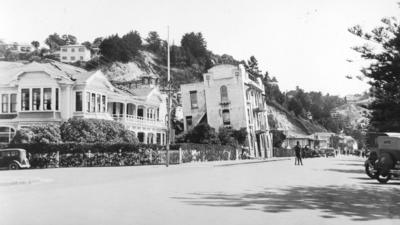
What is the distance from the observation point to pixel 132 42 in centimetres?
12662

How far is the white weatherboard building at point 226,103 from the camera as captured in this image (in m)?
61.8

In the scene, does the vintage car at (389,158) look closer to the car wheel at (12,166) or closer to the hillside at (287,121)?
the car wheel at (12,166)

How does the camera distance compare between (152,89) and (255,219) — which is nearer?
(255,219)

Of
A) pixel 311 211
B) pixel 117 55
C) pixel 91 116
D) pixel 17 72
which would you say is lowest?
pixel 311 211

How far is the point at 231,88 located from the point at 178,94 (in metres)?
30.3

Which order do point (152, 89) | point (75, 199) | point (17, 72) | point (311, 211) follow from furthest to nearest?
point (152, 89)
point (17, 72)
point (75, 199)
point (311, 211)

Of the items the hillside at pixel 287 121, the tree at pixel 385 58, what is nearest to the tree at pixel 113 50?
the hillside at pixel 287 121

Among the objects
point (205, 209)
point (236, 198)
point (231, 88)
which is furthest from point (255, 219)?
point (231, 88)

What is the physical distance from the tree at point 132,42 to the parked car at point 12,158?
91.6 meters

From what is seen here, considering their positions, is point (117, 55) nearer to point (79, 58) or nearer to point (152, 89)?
point (79, 58)

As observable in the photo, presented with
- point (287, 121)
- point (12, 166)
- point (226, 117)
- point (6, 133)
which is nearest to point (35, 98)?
point (6, 133)

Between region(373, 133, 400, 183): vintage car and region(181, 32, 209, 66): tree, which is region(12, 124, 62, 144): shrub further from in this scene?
region(181, 32, 209, 66): tree

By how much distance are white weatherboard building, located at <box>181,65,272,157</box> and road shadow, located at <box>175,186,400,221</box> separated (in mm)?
47480

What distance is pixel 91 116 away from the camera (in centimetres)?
4044
